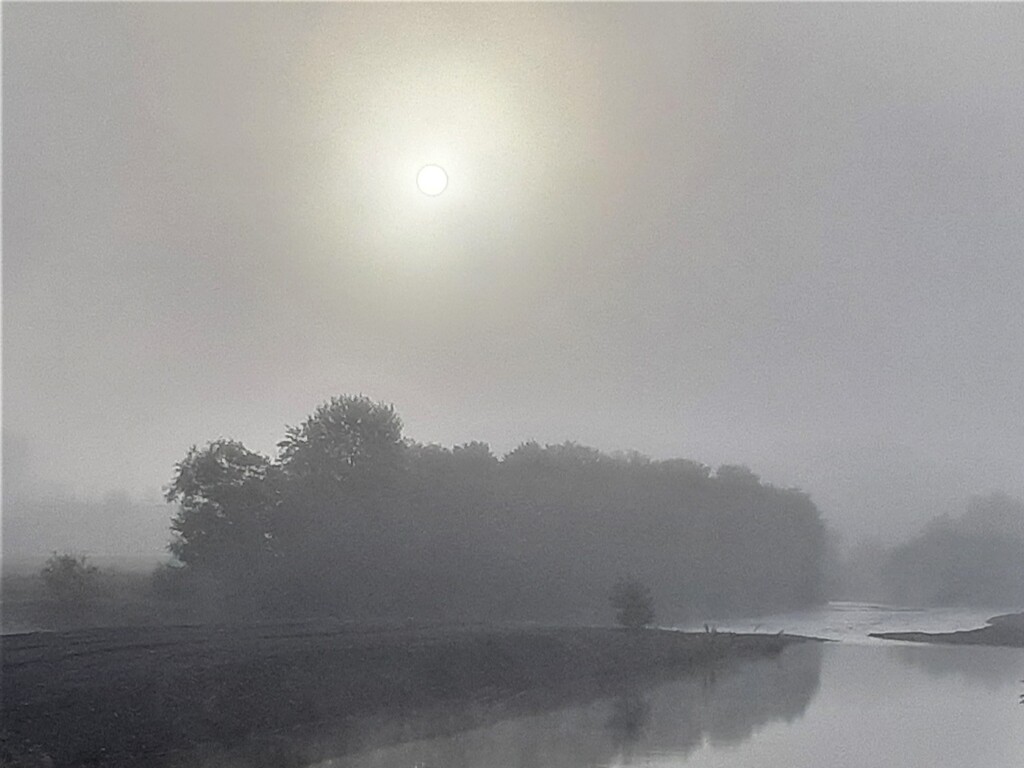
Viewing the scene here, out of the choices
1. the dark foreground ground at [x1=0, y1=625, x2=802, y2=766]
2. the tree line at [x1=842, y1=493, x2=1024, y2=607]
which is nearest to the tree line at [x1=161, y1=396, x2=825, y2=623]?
the dark foreground ground at [x1=0, y1=625, x2=802, y2=766]

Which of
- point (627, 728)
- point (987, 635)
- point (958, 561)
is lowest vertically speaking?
point (627, 728)

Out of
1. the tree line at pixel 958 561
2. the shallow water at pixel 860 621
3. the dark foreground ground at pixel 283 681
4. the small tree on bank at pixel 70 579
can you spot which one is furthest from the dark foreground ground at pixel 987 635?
the small tree on bank at pixel 70 579

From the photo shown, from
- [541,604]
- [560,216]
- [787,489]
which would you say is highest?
[560,216]

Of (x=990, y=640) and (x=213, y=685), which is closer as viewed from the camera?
(x=213, y=685)

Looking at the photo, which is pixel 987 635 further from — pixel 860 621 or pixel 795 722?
pixel 795 722

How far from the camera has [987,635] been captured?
967 centimetres

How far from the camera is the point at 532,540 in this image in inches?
383

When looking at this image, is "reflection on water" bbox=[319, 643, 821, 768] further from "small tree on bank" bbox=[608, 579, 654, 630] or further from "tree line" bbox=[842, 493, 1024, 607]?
"tree line" bbox=[842, 493, 1024, 607]

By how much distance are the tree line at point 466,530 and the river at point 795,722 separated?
0.82 m

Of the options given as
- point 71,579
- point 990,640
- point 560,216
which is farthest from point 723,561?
point 71,579

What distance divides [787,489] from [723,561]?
0.82 m

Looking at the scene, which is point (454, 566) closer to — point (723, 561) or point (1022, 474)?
point (723, 561)

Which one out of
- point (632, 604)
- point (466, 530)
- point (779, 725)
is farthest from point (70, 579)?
point (779, 725)

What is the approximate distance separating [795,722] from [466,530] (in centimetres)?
302
